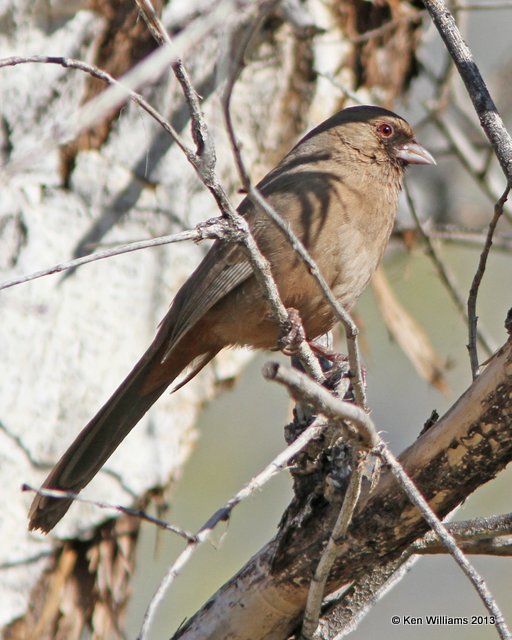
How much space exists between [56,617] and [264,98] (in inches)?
129

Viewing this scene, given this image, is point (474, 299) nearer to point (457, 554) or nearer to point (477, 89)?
point (477, 89)

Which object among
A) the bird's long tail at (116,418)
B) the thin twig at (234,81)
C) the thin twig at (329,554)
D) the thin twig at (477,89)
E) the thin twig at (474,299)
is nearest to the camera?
the thin twig at (234,81)

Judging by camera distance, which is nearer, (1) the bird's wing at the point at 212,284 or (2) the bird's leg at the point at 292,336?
(2) the bird's leg at the point at 292,336

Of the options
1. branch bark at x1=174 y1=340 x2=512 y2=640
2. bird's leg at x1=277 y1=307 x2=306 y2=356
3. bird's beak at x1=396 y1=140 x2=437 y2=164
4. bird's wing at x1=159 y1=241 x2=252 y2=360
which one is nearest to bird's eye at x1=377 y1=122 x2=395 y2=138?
bird's beak at x1=396 y1=140 x2=437 y2=164

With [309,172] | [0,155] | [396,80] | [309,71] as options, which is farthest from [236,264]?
[396,80]

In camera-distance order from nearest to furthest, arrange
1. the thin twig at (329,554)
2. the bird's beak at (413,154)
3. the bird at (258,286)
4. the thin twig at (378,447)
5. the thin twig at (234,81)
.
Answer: the thin twig at (234,81) < the thin twig at (378,447) < the thin twig at (329,554) < the bird at (258,286) < the bird's beak at (413,154)

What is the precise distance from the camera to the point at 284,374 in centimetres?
212

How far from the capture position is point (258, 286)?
4277 mm

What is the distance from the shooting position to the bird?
4.27m

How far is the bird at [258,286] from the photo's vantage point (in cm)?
427

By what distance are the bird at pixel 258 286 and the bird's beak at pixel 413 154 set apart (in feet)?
0.72

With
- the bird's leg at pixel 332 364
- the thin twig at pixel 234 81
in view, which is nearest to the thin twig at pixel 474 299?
the bird's leg at pixel 332 364

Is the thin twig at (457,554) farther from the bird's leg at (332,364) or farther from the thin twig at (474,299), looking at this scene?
the bird's leg at (332,364)

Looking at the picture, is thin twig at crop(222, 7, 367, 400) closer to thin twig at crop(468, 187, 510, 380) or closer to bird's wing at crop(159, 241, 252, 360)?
thin twig at crop(468, 187, 510, 380)
